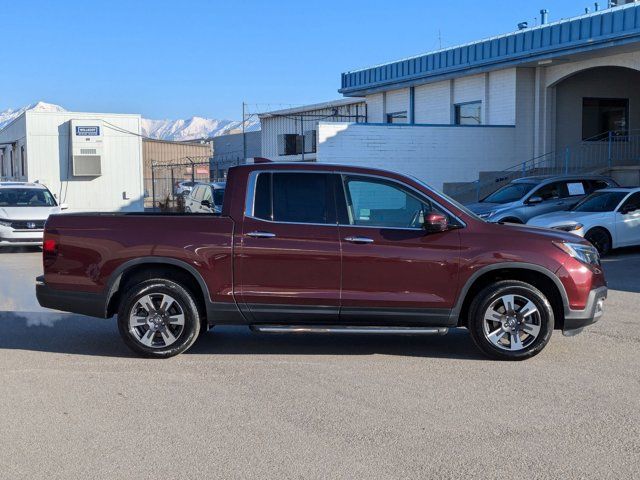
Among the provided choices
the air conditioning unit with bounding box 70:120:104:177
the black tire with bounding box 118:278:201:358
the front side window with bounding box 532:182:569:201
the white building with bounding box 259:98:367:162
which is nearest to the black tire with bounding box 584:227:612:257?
the front side window with bounding box 532:182:569:201

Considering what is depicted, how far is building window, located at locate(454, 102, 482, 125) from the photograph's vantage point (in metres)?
28.3

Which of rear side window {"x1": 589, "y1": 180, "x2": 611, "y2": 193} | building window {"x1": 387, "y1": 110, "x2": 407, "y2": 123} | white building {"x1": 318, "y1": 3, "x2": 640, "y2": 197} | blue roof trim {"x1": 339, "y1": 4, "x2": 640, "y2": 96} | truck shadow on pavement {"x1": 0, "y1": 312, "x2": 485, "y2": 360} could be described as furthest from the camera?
building window {"x1": 387, "y1": 110, "x2": 407, "y2": 123}

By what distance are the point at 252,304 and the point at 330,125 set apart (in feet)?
59.5

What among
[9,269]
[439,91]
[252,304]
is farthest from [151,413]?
[439,91]

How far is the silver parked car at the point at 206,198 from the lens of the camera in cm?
1795

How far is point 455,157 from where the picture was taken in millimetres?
26500

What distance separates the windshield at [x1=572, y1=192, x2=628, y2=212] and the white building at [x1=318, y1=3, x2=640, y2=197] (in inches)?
308

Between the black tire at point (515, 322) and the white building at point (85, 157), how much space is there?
771 inches

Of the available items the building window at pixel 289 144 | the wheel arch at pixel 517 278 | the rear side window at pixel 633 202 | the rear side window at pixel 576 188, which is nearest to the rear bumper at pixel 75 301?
the wheel arch at pixel 517 278

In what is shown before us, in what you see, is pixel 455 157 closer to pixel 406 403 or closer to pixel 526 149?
pixel 526 149

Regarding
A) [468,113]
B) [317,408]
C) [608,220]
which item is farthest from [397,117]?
[317,408]

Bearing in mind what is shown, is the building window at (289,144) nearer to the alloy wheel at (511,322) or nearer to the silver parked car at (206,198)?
the silver parked car at (206,198)

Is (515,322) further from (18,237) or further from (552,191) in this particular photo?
(18,237)

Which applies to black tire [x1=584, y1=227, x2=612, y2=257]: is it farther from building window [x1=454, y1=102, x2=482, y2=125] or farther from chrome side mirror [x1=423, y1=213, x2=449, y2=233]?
building window [x1=454, y1=102, x2=482, y2=125]
